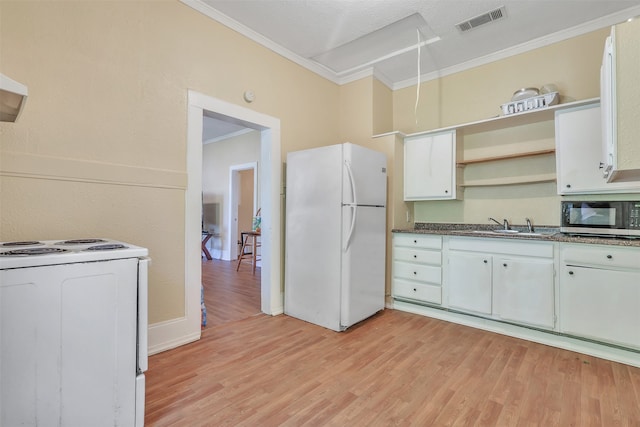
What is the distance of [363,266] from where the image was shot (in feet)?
9.17

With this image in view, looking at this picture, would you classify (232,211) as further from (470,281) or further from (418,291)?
(470,281)

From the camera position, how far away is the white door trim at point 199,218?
7.54 feet

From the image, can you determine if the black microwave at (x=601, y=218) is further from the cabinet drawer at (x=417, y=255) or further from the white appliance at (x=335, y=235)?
the white appliance at (x=335, y=235)

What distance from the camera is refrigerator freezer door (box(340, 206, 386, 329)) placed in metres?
2.61

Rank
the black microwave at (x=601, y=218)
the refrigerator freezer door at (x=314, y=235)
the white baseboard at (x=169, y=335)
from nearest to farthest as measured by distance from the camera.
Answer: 1. the white baseboard at (x=169, y=335)
2. the black microwave at (x=601, y=218)
3. the refrigerator freezer door at (x=314, y=235)

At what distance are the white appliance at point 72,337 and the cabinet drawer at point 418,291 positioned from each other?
250 cm

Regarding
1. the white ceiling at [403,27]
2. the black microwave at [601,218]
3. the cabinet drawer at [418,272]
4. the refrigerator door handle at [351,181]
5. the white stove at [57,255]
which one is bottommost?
the cabinet drawer at [418,272]

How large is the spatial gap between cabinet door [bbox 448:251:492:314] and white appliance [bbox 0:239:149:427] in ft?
8.42

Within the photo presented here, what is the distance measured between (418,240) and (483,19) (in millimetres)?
2106

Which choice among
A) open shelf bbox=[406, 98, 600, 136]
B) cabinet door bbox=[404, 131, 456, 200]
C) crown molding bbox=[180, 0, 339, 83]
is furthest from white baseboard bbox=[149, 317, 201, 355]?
open shelf bbox=[406, 98, 600, 136]

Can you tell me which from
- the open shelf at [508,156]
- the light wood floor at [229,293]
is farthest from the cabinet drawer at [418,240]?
the light wood floor at [229,293]

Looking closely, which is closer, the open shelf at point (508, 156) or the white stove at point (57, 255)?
the white stove at point (57, 255)

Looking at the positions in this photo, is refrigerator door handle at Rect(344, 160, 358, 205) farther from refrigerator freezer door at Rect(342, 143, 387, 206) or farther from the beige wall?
the beige wall

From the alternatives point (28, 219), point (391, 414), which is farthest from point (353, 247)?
point (28, 219)
